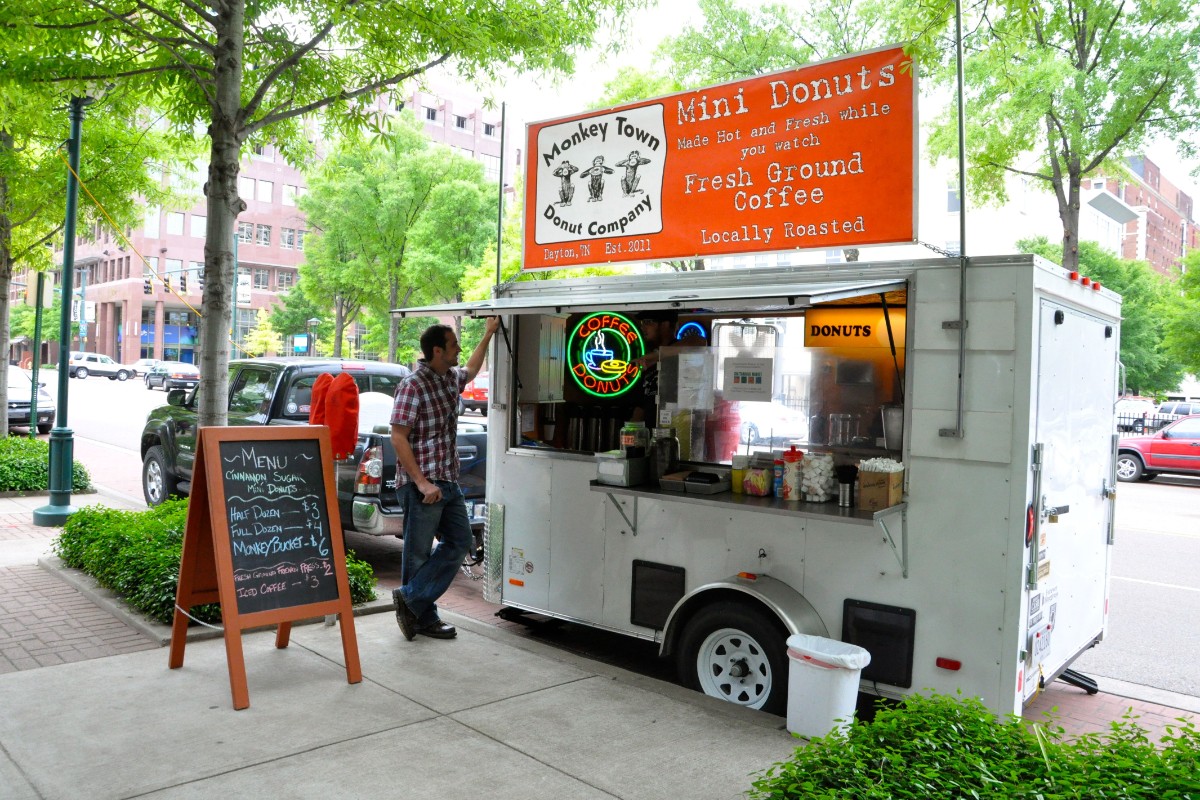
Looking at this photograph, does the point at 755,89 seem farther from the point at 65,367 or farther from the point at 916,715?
the point at 65,367

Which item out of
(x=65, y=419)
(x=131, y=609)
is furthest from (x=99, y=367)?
(x=131, y=609)

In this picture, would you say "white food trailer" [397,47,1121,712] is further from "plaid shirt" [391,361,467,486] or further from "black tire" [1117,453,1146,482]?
"black tire" [1117,453,1146,482]

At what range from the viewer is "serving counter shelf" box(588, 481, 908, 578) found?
14.5ft

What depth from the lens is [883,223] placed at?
4844mm

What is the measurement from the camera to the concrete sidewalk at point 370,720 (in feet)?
12.2

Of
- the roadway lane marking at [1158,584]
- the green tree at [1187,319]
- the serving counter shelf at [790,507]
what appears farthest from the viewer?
the green tree at [1187,319]

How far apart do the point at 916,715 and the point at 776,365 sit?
8.27 feet

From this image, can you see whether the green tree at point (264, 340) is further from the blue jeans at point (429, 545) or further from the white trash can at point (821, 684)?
the white trash can at point (821, 684)

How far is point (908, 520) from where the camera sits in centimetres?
452

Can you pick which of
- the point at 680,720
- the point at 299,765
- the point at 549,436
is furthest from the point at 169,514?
the point at 680,720

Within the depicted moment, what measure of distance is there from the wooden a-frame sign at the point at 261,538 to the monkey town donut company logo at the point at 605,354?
1.93 meters

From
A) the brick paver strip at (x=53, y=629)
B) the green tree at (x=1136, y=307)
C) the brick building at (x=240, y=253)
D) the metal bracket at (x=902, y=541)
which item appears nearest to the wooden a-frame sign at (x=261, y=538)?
the brick paver strip at (x=53, y=629)

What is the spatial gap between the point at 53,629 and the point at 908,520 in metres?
5.24

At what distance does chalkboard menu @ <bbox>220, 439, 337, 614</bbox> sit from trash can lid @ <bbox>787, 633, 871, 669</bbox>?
251cm
